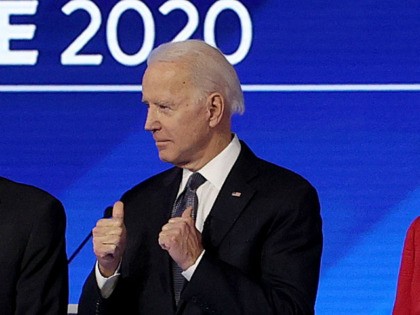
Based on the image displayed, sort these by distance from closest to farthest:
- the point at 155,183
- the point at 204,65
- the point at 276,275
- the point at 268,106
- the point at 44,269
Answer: the point at 44,269, the point at 276,275, the point at 204,65, the point at 155,183, the point at 268,106

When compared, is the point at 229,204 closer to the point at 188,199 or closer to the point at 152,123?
the point at 188,199

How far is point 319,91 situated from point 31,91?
86 cm

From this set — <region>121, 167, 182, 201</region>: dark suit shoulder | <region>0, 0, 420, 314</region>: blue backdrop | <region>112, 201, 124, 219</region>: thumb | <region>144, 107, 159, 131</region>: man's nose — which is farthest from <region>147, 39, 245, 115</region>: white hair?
<region>0, 0, 420, 314</region>: blue backdrop

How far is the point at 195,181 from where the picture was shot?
2.88 metres

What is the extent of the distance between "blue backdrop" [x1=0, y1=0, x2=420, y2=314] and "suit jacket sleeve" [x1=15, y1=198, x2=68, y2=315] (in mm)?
1132

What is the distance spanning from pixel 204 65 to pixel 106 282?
525mm

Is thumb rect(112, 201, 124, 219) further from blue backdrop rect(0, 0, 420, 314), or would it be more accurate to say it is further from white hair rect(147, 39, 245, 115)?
blue backdrop rect(0, 0, 420, 314)

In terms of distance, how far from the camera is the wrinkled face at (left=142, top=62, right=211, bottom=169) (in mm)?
2791

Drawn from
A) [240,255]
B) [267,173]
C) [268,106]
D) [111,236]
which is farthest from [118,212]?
[268,106]

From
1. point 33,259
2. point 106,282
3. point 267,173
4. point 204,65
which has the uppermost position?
point 204,65

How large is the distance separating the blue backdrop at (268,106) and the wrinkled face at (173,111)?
37.6 inches

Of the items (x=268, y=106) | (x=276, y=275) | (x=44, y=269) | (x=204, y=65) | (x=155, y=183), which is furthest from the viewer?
(x=268, y=106)

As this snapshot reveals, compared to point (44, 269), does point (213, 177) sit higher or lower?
higher

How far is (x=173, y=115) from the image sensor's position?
9.18 ft
